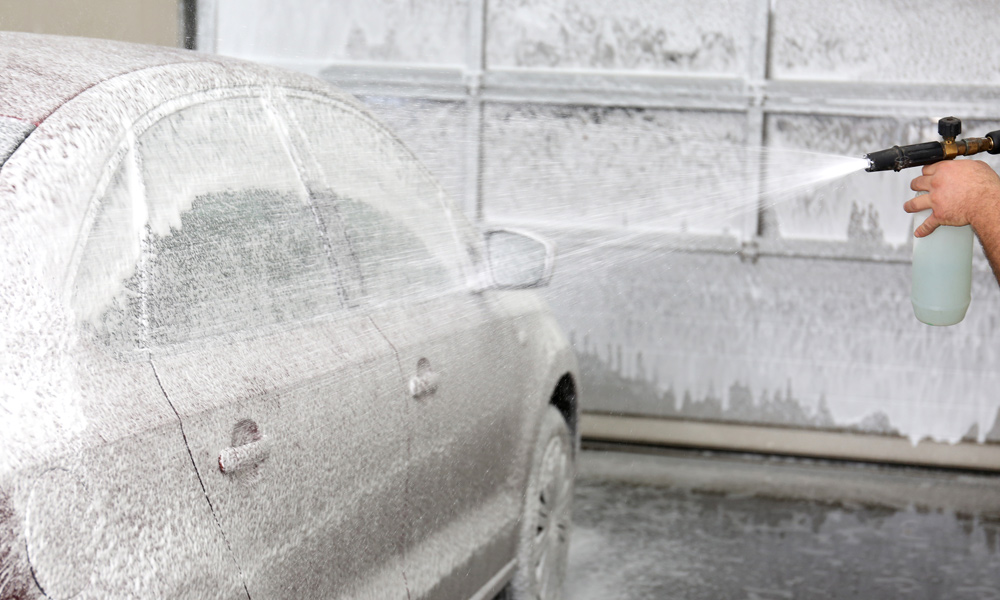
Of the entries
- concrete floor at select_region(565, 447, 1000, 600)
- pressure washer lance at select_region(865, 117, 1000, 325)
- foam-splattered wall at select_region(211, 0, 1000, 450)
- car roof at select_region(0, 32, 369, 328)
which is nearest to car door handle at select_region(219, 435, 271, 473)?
car roof at select_region(0, 32, 369, 328)

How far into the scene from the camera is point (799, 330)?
6.38 meters

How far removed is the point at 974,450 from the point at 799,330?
126 centimetres

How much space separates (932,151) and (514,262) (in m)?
1.08

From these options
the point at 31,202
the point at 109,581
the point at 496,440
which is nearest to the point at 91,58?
the point at 31,202

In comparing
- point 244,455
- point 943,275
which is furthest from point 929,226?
point 244,455

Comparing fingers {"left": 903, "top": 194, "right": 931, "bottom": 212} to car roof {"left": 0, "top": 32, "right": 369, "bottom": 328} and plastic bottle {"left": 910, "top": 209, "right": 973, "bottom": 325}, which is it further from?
car roof {"left": 0, "top": 32, "right": 369, "bottom": 328}

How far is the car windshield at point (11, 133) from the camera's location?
136 cm

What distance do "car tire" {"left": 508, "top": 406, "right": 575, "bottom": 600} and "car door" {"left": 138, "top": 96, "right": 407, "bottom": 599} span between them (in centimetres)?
100

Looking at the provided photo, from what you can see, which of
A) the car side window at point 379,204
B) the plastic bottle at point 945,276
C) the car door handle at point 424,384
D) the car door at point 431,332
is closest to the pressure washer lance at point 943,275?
the plastic bottle at point 945,276

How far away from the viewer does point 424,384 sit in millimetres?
2137

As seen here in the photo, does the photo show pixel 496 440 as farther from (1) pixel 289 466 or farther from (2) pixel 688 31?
(2) pixel 688 31

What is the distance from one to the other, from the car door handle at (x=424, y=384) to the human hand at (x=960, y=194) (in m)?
1.15

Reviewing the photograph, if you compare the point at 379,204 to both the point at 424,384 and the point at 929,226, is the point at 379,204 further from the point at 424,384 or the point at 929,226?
the point at 929,226

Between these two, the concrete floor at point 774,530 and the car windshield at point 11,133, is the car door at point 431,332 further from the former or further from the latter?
the concrete floor at point 774,530
